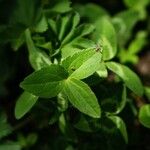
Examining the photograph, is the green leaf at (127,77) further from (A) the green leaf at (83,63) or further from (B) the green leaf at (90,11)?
(B) the green leaf at (90,11)

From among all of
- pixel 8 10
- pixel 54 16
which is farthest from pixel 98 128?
pixel 8 10

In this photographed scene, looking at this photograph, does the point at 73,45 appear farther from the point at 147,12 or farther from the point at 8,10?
the point at 147,12

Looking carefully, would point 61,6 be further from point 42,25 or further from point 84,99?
point 84,99

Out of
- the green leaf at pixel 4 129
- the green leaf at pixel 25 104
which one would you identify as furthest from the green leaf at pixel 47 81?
the green leaf at pixel 4 129

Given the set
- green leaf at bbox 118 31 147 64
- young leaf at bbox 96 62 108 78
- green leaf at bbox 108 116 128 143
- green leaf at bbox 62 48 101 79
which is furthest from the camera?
green leaf at bbox 118 31 147 64

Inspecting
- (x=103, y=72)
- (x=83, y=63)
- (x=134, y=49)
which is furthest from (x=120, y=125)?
(x=134, y=49)

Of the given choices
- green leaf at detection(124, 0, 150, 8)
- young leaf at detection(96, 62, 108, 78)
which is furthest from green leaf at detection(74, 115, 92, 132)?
green leaf at detection(124, 0, 150, 8)

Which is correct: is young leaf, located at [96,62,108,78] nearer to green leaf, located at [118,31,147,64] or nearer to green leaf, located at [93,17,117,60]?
green leaf, located at [93,17,117,60]
